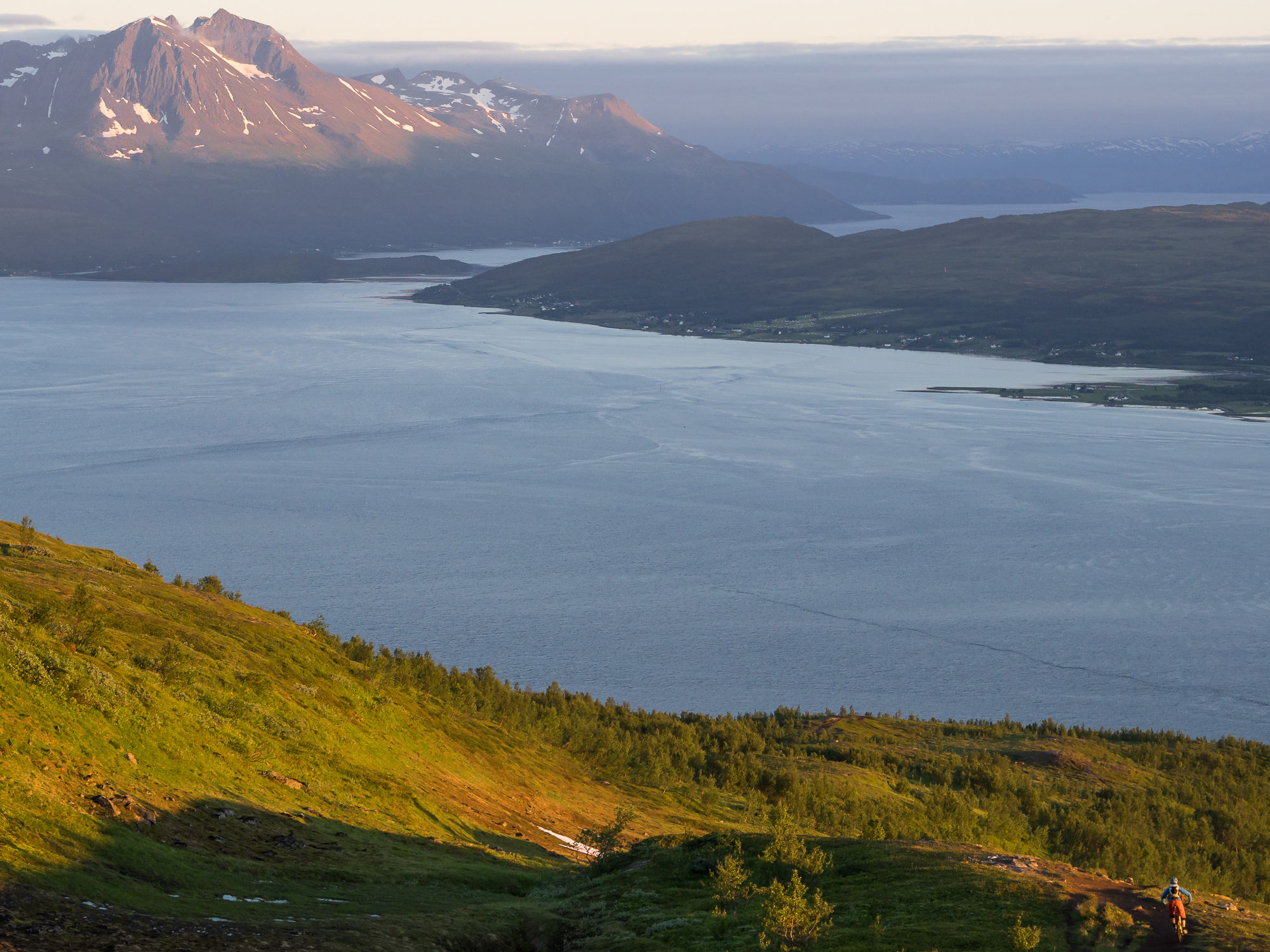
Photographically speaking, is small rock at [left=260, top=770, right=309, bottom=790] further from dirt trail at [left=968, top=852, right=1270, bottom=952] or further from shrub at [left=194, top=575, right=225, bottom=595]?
shrub at [left=194, top=575, right=225, bottom=595]

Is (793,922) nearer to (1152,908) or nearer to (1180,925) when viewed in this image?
(1180,925)

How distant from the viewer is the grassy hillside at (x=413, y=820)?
12.3 metres

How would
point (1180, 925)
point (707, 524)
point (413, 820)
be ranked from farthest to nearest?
point (707, 524)
point (413, 820)
point (1180, 925)

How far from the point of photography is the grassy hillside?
12.3 m

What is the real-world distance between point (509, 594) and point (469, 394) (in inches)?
2492

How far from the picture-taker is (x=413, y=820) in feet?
60.6

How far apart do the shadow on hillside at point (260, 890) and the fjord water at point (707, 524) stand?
28753 millimetres

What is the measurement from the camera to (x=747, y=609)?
182 feet

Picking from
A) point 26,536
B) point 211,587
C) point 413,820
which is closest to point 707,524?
point 211,587

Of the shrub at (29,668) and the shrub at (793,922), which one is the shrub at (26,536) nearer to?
the shrub at (29,668)

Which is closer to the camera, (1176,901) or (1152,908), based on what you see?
(1176,901)

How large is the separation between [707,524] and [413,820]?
52120 mm

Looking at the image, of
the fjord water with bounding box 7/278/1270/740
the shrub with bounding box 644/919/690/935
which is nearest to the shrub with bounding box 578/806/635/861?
the shrub with bounding box 644/919/690/935

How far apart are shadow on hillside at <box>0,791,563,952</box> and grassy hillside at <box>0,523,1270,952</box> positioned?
0.04 metres
